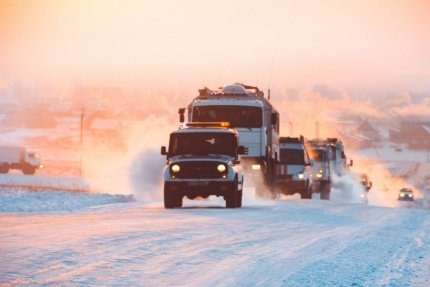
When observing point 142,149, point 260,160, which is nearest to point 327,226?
point 260,160

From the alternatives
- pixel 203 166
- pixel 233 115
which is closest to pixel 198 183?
pixel 203 166

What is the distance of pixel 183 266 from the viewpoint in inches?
409

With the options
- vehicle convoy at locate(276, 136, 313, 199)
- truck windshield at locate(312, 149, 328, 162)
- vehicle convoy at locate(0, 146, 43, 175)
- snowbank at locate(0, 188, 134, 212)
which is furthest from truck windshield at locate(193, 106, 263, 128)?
vehicle convoy at locate(0, 146, 43, 175)

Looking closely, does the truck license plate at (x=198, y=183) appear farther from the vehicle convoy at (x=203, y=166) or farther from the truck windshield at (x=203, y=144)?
the truck windshield at (x=203, y=144)

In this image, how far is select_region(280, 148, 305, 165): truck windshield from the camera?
134ft

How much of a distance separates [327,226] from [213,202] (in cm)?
1241

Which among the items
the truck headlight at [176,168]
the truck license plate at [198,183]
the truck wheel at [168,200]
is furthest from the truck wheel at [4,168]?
the truck license plate at [198,183]

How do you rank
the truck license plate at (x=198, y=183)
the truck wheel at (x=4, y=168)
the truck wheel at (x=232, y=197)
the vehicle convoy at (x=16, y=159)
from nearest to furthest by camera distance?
1. the truck license plate at (x=198, y=183)
2. the truck wheel at (x=232, y=197)
3. the vehicle convoy at (x=16, y=159)
4. the truck wheel at (x=4, y=168)

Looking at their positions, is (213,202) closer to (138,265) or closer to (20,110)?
(138,265)

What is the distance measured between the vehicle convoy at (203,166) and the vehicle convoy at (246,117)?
506 cm

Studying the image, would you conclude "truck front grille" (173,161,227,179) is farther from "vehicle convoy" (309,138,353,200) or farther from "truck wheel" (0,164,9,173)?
"truck wheel" (0,164,9,173)

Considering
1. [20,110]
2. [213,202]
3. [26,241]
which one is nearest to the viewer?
[26,241]

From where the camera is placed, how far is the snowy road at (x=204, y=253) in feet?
31.0

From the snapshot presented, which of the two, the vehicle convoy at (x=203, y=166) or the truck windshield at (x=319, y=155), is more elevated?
the truck windshield at (x=319, y=155)
